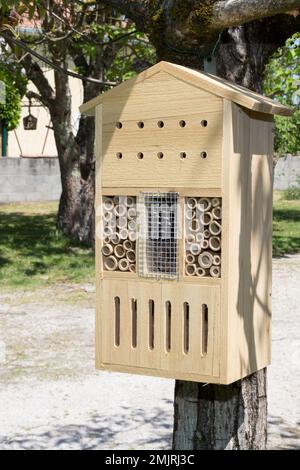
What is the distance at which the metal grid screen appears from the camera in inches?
138

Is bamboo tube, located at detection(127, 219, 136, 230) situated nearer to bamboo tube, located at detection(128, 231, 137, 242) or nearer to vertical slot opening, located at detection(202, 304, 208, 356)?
bamboo tube, located at detection(128, 231, 137, 242)

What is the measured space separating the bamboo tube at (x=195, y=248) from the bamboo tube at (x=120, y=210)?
332 millimetres

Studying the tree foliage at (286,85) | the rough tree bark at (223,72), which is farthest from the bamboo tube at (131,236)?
the tree foliage at (286,85)

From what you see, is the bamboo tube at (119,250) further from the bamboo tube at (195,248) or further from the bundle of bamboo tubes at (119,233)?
the bamboo tube at (195,248)

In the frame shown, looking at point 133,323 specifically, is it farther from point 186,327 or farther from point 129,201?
point 129,201

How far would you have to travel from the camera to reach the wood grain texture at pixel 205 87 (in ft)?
10.8

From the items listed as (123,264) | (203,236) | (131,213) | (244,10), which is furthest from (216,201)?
(244,10)

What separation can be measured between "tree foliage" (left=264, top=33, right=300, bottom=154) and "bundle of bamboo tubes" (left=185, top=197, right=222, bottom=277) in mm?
5395

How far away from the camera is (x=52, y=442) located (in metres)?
5.87

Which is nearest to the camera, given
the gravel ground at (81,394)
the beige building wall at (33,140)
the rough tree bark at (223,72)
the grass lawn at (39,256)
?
the rough tree bark at (223,72)

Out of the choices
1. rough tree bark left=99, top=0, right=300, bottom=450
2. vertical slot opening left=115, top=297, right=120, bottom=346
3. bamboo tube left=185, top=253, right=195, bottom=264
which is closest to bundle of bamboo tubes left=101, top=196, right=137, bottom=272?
vertical slot opening left=115, top=297, right=120, bottom=346

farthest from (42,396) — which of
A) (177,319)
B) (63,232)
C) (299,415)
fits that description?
(63,232)

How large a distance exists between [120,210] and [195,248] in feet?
1.23

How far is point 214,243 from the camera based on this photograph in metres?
3.44
